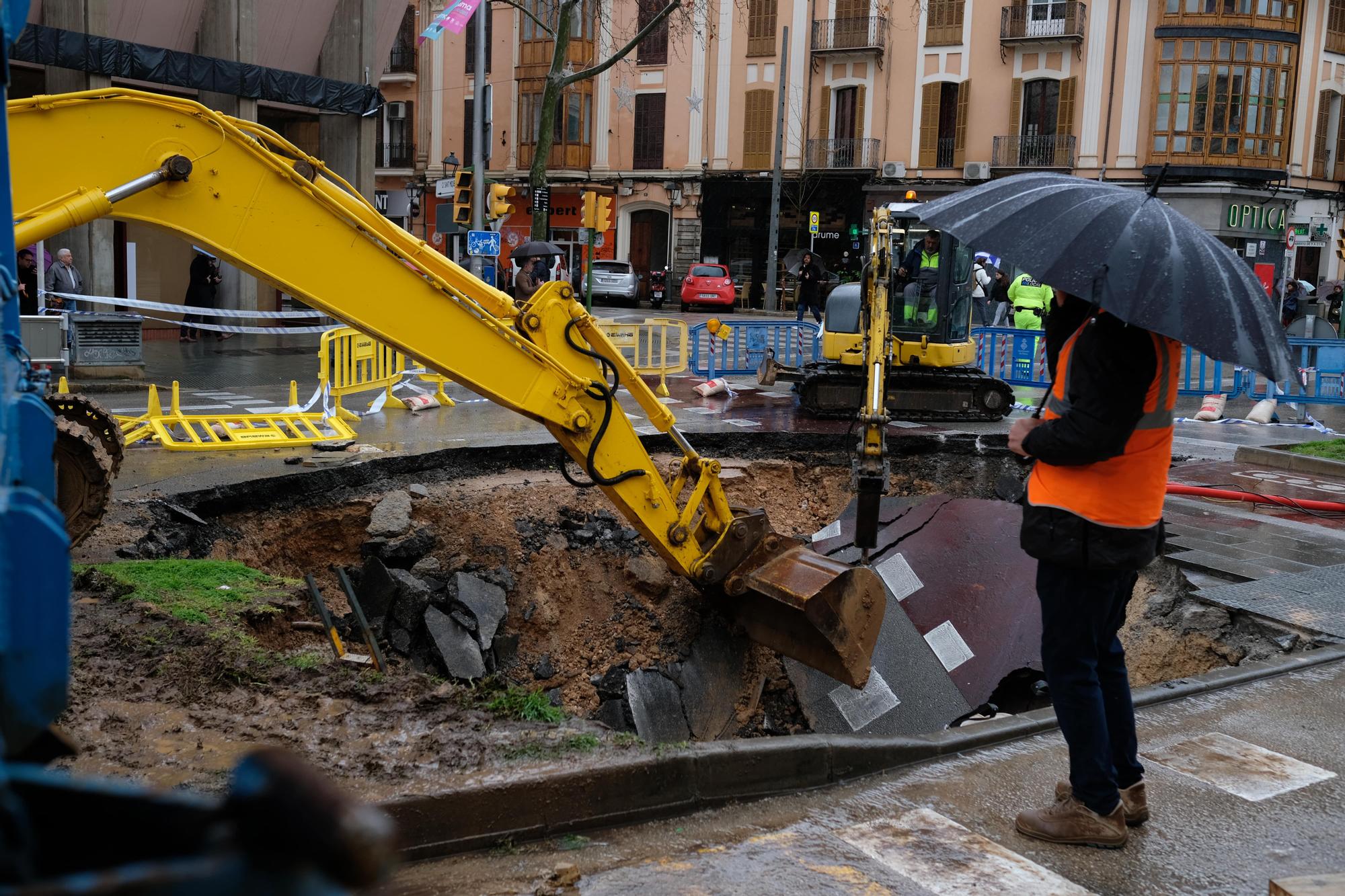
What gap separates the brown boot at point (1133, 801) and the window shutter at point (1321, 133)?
4303cm

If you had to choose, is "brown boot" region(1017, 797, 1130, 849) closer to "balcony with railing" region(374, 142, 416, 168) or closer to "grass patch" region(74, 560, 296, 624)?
"grass patch" region(74, 560, 296, 624)

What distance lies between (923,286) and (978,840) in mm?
12121

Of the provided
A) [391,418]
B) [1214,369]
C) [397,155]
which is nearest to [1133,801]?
[391,418]

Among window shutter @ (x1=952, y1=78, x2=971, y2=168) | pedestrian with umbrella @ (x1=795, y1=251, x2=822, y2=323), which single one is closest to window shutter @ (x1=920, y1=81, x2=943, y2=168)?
window shutter @ (x1=952, y1=78, x2=971, y2=168)

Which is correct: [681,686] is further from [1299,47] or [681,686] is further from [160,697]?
[1299,47]

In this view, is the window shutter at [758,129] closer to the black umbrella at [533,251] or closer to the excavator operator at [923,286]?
the black umbrella at [533,251]

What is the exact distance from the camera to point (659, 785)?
4070 mm

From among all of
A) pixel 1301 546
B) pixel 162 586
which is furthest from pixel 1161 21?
pixel 162 586

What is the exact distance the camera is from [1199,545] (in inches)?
328

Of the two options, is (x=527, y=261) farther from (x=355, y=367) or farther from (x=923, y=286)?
(x=923, y=286)

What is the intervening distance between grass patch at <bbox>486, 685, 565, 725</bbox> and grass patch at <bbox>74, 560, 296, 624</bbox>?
167cm

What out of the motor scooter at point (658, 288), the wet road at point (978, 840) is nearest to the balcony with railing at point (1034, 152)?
the motor scooter at point (658, 288)

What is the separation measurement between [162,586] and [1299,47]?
42.9 m

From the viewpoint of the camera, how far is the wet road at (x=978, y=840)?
11.6 ft
